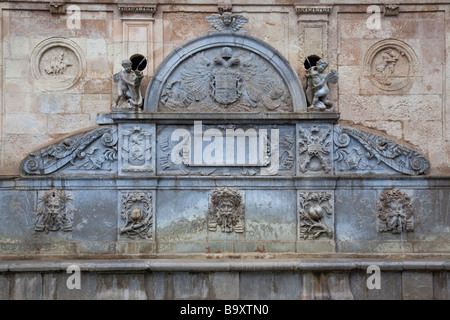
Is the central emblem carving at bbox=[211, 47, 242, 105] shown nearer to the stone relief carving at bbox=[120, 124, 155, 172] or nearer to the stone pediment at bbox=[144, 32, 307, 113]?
the stone pediment at bbox=[144, 32, 307, 113]

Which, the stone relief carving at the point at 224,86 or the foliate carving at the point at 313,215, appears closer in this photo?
the foliate carving at the point at 313,215

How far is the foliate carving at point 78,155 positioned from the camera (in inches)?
436

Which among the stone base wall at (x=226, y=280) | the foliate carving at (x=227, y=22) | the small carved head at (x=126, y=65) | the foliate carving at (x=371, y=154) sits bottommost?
the stone base wall at (x=226, y=280)

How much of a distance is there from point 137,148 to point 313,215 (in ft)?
10.2

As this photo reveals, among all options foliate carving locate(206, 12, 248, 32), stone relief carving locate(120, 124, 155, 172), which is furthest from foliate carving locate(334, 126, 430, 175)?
stone relief carving locate(120, 124, 155, 172)

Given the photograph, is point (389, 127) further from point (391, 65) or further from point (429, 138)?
point (391, 65)

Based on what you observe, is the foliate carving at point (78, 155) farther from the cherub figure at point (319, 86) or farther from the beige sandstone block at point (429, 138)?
the beige sandstone block at point (429, 138)

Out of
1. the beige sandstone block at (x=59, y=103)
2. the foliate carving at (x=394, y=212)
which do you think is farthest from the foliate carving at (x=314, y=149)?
the beige sandstone block at (x=59, y=103)

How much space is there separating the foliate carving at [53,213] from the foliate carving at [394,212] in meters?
5.15

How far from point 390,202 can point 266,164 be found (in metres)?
2.15

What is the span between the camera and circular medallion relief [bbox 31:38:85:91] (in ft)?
37.7

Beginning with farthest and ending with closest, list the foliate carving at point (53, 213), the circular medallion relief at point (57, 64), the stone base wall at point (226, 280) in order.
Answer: the circular medallion relief at point (57, 64) < the foliate carving at point (53, 213) < the stone base wall at point (226, 280)
